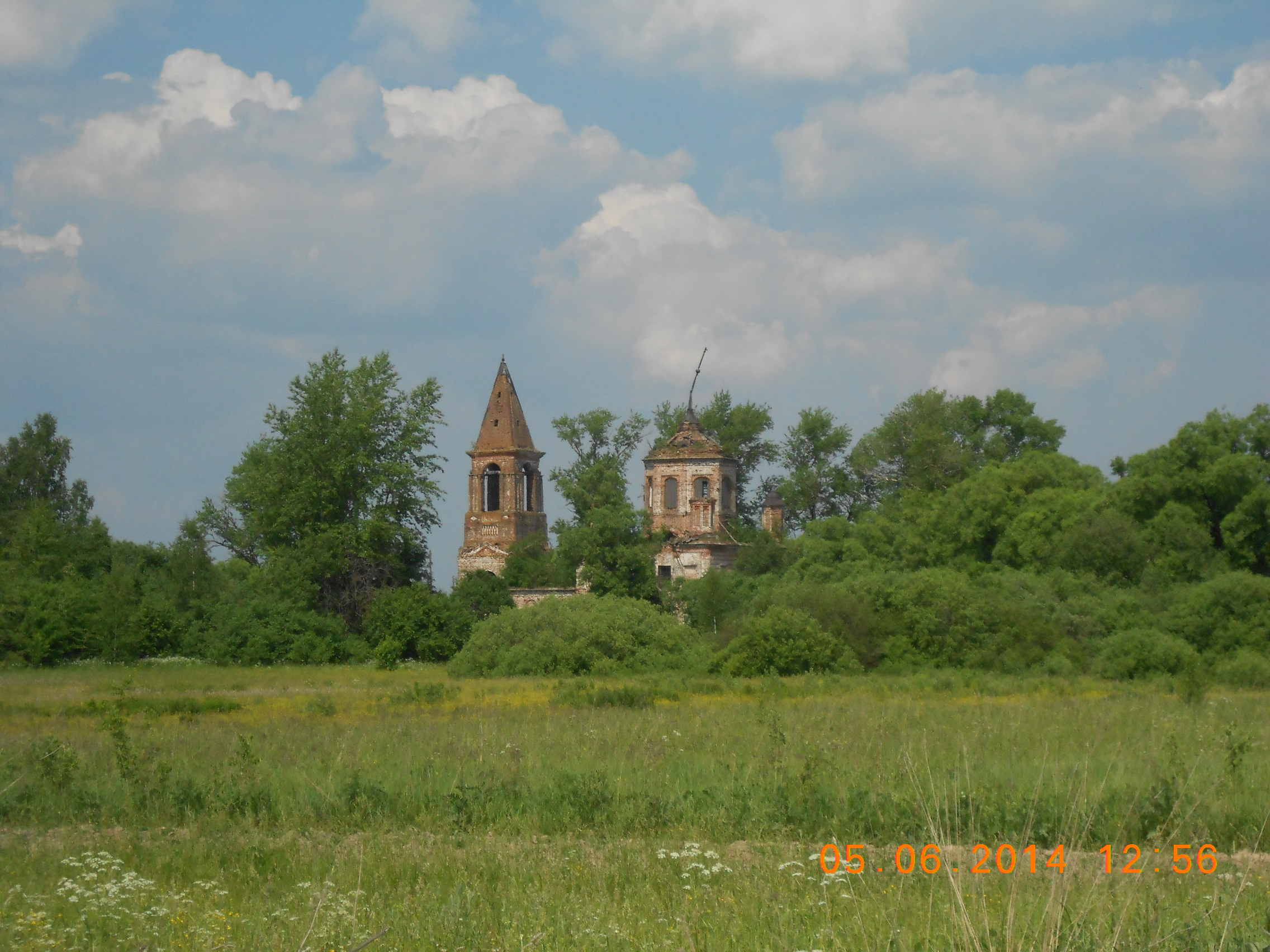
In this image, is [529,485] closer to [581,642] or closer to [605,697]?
[581,642]

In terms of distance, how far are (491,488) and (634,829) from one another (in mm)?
58355

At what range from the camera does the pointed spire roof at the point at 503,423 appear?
67062 millimetres

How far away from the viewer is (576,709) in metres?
21.0

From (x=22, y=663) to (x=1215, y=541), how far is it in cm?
3657

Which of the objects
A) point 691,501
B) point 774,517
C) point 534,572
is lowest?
point 534,572

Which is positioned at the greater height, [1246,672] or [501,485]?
[501,485]

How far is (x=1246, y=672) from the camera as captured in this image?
24625 millimetres

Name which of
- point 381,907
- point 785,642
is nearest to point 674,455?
point 785,642

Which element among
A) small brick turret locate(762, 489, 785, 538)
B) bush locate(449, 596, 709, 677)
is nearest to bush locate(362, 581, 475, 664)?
bush locate(449, 596, 709, 677)

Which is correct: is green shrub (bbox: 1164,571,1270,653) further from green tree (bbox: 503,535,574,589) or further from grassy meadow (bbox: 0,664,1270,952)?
green tree (bbox: 503,535,574,589)

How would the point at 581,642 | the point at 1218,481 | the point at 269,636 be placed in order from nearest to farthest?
the point at 581,642
the point at 1218,481
the point at 269,636

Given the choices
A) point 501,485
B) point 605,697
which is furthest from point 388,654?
point 501,485

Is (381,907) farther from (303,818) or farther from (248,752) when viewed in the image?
(248,752)
